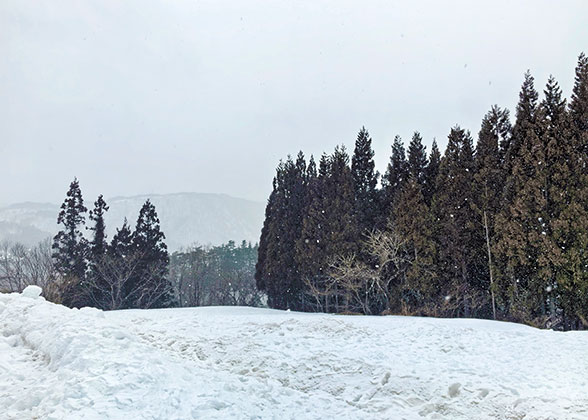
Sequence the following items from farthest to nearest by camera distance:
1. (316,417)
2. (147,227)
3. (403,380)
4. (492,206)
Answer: (147,227) < (492,206) < (403,380) < (316,417)

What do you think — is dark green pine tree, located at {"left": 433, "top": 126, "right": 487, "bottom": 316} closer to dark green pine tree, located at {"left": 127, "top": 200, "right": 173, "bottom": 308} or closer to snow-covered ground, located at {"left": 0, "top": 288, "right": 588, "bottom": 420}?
snow-covered ground, located at {"left": 0, "top": 288, "right": 588, "bottom": 420}

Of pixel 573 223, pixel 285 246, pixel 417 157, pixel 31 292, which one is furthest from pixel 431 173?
pixel 31 292

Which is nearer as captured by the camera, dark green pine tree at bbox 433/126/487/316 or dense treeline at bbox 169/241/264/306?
dark green pine tree at bbox 433/126/487/316

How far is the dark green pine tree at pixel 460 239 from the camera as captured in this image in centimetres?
2103

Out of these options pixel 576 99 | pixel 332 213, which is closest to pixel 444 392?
pixel 576 99

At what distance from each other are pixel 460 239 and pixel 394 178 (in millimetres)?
8404

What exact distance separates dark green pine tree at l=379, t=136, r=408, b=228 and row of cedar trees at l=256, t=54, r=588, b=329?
9 cm

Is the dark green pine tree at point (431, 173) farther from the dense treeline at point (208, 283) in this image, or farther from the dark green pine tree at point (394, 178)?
Result: the dense treeline at point (208, 283)

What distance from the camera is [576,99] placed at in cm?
1850

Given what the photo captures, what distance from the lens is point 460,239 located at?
70.6ft

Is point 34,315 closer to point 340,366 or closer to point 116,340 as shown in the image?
point 116,340

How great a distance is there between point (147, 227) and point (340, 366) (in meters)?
29.8

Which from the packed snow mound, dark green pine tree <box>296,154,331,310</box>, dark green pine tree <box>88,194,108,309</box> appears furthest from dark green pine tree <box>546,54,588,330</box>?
dark green pine tree <box>88,194,108,309</box>

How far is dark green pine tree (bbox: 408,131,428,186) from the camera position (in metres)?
27.4
